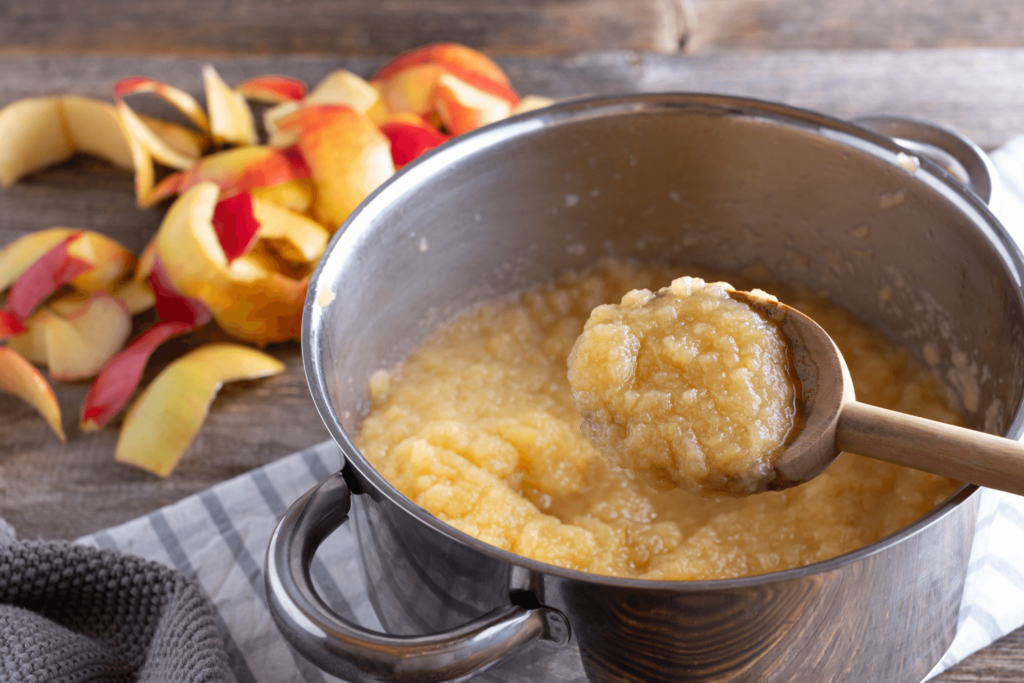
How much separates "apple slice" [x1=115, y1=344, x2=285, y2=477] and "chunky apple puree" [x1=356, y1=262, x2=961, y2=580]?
0.96 feet

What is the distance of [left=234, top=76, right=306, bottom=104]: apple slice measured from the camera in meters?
1.89

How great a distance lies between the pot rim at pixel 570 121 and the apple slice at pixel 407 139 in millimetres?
423

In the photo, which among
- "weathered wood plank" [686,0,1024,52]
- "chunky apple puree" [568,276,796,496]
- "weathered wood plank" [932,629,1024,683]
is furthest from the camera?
"weathered wood plank" [686,0,1024,52]

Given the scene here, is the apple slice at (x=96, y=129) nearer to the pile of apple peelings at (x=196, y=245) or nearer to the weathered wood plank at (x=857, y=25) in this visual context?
the pile of apple peelings at (x=196, y=245)

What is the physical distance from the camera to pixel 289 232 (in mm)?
1525

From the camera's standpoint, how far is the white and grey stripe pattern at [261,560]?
109 cm

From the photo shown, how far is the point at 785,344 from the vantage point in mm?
1015

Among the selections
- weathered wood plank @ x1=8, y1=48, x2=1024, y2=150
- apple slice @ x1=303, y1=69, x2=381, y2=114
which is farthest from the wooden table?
apple slice @ x1=303, y1=69, x2=381, y2=114

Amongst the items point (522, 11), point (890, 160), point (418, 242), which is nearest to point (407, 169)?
point (418, 242)

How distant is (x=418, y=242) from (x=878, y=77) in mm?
1203

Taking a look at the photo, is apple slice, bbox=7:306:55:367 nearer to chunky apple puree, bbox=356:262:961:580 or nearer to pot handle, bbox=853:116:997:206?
chunky apple puree, bbox=356:262:961:580

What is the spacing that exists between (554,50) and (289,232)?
87cm

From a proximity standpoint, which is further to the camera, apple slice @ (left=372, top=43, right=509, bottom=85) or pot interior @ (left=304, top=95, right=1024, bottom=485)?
apple slice @ (left=372, top=43, right=509, bottom=85)

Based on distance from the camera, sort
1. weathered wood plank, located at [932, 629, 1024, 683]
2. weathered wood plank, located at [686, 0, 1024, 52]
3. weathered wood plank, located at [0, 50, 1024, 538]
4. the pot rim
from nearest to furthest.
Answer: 1. the pot rim
2. weathered wood plank, located at [932, 629, 1024, 683]
3. weathered wood plank, located at [0, 50, 1024, 538]
4. weathered wood plank, located at [686, 0, 1024, 52]
